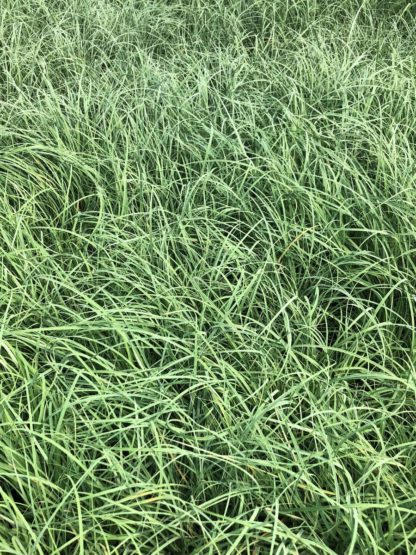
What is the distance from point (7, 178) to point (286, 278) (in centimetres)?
112

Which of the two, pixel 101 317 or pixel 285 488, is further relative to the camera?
pixel 101 317

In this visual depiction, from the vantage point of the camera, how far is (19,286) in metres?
1.87

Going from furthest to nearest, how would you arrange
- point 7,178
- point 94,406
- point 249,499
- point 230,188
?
point 7,178, point 230,188, point 94,406, point 249,499

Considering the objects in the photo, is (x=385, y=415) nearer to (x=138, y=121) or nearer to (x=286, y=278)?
(x=286, y=278)

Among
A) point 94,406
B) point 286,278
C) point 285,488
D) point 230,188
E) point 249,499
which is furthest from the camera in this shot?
point 230,188

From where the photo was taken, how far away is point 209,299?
1.84 m

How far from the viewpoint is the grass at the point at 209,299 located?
144cm

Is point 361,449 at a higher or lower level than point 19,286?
lower

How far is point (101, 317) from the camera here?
1.84 m

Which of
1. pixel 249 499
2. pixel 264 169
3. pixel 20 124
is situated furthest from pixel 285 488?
pixel 20 124

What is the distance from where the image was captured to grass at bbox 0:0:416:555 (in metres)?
1.44

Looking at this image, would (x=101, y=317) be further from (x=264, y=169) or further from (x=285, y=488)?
(x=264, y=169)

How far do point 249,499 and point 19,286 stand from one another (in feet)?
2.88

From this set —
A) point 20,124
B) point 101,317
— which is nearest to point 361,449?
point 101,317
